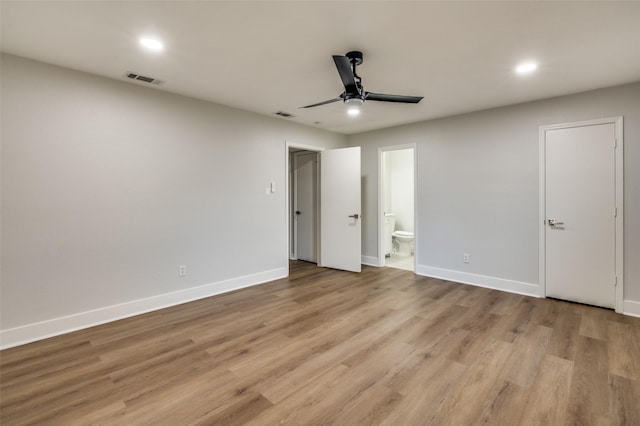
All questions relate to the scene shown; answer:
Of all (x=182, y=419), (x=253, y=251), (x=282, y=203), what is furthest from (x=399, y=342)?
(x=282, y=203)

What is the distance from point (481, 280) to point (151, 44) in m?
4.74

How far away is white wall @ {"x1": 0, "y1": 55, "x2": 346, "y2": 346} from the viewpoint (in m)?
2.63

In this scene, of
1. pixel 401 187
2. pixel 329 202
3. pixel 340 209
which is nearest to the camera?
pixel 340 209

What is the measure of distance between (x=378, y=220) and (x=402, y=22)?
3685 mm

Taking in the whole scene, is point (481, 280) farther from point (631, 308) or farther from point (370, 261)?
point (370, 261)

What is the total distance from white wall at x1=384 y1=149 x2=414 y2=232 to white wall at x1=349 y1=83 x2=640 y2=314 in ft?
5.82

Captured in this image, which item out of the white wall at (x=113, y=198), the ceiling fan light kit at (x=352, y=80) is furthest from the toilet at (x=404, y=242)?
the ceiling fan light kit at (x=352, y=80)

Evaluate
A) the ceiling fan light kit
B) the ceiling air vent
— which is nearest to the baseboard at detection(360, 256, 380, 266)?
the ceiling fan light kit

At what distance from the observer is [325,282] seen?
453 cm

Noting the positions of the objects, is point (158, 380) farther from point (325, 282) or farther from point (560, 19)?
point (560, 19)

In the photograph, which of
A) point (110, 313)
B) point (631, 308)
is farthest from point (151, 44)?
point (631, 308)

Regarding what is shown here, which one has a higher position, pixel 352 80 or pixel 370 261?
pixel 352 80

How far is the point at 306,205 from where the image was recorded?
594 centimetres

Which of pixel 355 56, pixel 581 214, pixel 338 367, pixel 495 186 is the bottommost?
pixel 338 367
